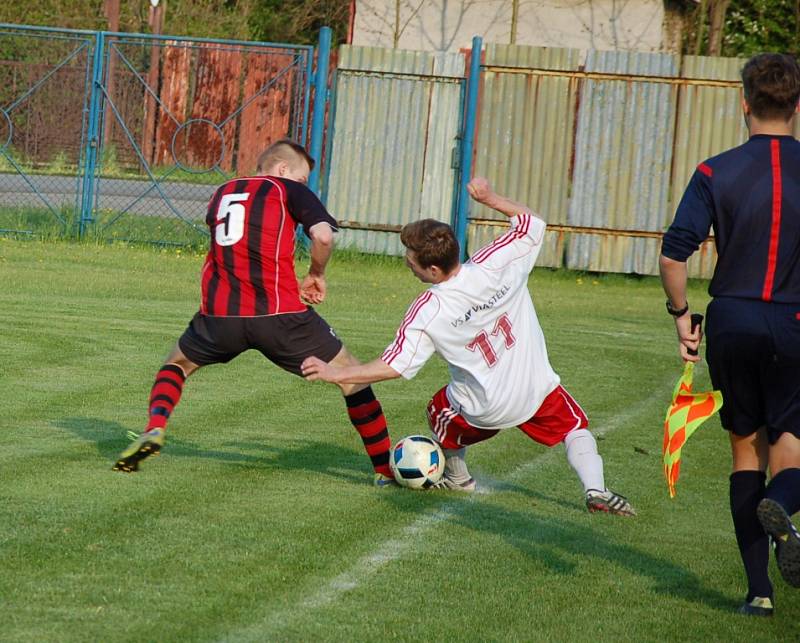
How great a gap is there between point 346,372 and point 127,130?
14.1 metres

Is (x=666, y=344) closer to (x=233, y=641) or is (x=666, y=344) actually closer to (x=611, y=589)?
(x=611, y=589)

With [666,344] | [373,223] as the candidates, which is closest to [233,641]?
[666,344]

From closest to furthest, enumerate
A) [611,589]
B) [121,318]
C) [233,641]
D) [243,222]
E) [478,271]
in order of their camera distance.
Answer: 1. [233,641]
2. [611,589]
3. [478,271]
4. [243,222]
5. [121,318]

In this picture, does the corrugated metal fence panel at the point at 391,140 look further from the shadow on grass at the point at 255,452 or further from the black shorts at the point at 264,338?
the black shorts at the point at 264,338

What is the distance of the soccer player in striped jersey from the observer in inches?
272

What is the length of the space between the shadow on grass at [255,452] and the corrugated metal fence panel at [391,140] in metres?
10.4

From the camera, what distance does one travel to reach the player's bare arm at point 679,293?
4898mm

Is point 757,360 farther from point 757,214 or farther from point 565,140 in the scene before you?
point 565,140

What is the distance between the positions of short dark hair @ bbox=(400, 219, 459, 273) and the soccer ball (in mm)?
1117

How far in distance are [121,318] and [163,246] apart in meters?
6.32

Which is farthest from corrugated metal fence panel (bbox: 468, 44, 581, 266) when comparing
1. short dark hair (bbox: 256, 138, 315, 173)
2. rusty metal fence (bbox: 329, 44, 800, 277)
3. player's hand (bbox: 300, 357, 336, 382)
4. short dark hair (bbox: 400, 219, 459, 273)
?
player's hand (bbox: 300, 357, 336, 382)

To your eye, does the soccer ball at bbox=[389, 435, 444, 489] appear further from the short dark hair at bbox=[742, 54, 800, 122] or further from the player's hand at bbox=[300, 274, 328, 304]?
the short dark hair at bbox=[742, 54, 800, 122]

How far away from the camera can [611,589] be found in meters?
5.36

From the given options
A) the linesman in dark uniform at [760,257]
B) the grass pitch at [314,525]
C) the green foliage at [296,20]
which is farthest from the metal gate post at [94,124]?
the green foliage at [296,20]
